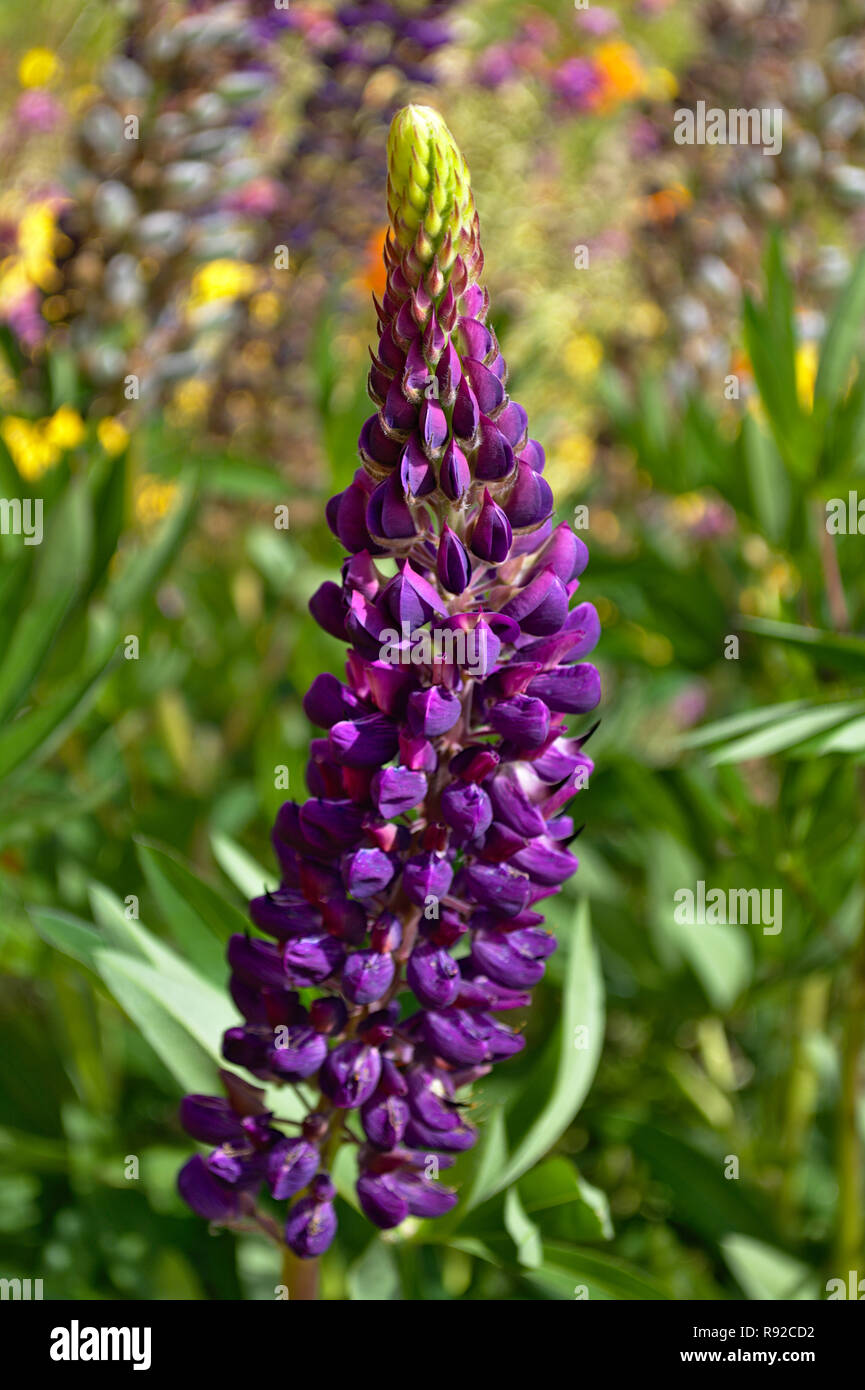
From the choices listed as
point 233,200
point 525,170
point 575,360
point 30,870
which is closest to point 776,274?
point 233,200

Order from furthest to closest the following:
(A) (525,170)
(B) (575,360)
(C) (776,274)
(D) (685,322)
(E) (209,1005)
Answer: (B) (575,360), (A) (525,170), (D) (685,322), (C) (776,274), (E) (209,1005)

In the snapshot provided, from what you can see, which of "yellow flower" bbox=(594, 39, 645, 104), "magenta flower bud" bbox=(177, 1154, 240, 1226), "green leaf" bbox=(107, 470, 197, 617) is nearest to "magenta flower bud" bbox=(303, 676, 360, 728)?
"magenta flower bud" bbox=(177, 1154, 240, 1226)

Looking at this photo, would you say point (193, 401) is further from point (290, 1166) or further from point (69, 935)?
point (290, 1166)

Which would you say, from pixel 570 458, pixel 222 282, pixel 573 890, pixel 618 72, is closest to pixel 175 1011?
pixel 573 890

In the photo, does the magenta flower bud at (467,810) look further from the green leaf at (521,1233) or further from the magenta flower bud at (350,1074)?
the green leaf at (521,1233)

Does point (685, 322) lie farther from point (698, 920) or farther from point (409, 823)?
point (409, 823)

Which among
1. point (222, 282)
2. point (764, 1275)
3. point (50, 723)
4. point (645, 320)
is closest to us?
point (50, 723)
